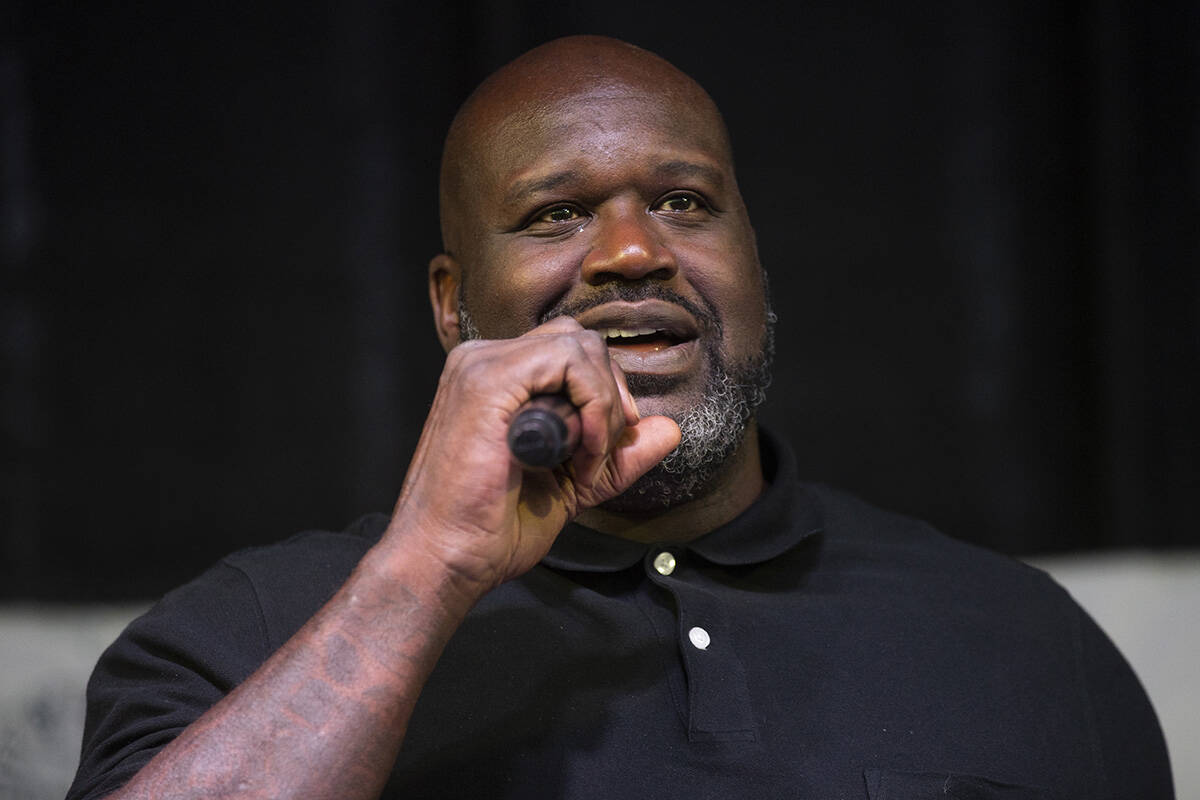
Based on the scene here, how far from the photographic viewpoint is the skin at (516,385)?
0.90m

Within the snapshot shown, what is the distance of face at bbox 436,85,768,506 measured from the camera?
122cm

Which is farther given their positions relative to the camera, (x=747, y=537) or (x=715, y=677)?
(x=747, y=537)

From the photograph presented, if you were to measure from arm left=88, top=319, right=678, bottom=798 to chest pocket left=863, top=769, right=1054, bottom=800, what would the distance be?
1.51 ft

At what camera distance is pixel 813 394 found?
6.24 feet

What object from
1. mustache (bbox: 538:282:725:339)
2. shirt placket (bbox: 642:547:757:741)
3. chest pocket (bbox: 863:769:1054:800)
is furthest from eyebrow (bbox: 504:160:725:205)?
chest pocket (bbox: 863:769:1054:800)

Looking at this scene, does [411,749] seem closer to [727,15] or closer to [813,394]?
[813,394]

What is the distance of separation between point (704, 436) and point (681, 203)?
A: 0.30 metres

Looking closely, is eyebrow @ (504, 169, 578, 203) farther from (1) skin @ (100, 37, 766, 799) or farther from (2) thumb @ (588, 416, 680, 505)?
(2) thumb @ (588, 416, 680, 505)

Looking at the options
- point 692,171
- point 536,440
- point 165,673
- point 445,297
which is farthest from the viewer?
point 445,297

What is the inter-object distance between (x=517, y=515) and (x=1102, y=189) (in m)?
1.39

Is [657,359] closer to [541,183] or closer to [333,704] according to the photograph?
[541,183]

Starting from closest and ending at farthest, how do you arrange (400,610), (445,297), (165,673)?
(400,610)
(165,673)
(445,297)

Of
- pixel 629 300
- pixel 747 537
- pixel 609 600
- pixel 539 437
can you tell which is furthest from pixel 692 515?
pixel 539 437

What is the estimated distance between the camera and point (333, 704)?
35.3 inches
